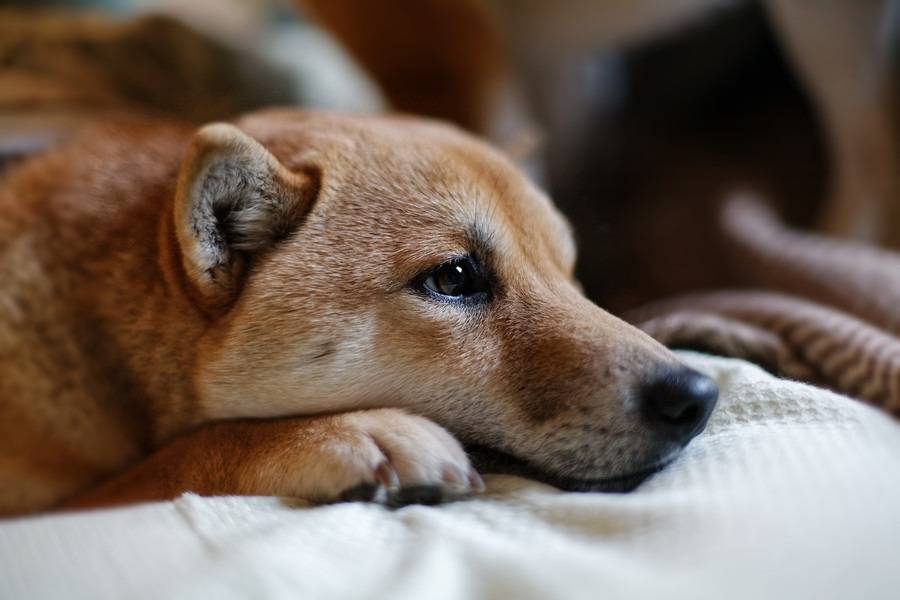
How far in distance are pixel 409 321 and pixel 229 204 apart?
27 centimetres

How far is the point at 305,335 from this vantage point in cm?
84

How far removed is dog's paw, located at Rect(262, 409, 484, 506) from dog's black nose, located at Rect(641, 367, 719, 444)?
216 millimetres

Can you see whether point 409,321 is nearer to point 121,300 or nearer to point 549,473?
point 549,473

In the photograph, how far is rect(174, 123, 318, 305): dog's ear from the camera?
788mm

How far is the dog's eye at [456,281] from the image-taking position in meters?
0.88

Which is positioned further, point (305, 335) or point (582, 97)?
point (582, 97)

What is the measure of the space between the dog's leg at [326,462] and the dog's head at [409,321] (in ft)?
0.16

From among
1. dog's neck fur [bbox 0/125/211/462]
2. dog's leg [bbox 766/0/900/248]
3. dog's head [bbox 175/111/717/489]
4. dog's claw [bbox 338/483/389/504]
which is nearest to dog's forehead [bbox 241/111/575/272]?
dog's head [bbox 175/111/717/489]

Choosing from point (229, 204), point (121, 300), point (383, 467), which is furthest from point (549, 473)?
point (121, 300)

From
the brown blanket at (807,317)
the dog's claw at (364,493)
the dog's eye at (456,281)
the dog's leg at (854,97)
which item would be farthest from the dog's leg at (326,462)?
the dog's leg at (854,97)

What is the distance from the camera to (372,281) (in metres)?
0.86

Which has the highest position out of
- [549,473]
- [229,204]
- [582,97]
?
[582,97]

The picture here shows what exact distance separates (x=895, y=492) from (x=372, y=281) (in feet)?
1.96

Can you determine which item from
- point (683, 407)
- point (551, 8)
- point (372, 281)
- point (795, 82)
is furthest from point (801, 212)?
point (372, 281)
